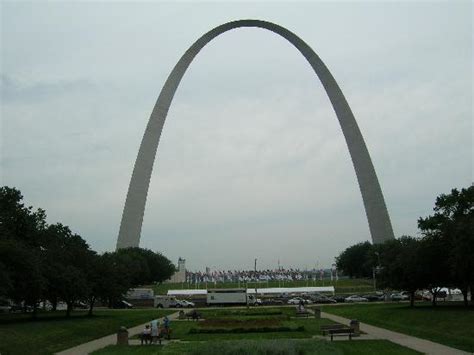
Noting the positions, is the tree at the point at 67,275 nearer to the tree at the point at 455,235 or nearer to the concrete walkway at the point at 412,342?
the concrete walkway at the point at 412,342

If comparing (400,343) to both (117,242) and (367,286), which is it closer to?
(117,242)

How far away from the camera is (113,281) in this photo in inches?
1914

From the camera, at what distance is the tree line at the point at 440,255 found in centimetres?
3719

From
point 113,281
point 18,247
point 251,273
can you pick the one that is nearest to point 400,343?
point 18,247

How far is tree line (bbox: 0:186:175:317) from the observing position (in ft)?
119

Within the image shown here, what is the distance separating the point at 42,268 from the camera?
39.0 meters

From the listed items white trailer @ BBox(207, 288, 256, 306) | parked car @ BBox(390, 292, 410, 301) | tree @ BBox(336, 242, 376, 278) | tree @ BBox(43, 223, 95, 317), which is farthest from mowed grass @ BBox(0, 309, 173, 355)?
tree @ BBox(336, 242, 376, 278)

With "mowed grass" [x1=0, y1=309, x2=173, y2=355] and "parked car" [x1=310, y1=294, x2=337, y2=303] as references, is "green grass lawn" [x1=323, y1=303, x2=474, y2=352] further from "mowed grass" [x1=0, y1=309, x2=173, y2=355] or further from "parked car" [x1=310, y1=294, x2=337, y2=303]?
"parked car" [x1=310, y1=294, x2=337, y2=303]

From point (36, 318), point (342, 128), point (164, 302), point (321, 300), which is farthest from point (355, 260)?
point (36, 318)

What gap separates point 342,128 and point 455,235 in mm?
35692

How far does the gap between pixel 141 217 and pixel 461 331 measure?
50.3 metres

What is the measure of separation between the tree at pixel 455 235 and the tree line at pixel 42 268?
23949mm

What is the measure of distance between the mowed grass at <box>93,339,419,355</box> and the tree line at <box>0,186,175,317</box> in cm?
1191

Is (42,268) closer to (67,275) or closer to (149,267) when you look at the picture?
(67,275)
